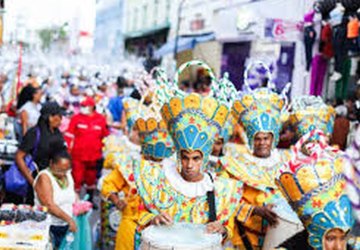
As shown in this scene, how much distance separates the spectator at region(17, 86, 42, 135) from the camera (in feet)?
30.6

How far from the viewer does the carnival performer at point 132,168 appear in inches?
205

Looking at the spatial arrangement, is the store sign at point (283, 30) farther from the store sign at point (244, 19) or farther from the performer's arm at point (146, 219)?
the performer's arm at point (146, 219)

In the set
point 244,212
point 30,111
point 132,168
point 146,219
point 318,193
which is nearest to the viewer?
point 318,193

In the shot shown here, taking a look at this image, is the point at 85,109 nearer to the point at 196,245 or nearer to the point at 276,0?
the point at 276,0

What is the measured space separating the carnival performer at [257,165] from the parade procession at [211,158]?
0.03 ft

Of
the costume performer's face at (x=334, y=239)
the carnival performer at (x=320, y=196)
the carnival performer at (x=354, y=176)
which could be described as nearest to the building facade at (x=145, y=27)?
the carnival performer at (x=320, y=196)

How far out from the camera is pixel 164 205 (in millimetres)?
4352

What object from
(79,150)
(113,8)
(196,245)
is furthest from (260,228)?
(113,8)

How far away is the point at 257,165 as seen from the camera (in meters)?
5.39

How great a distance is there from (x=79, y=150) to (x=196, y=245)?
5.98m

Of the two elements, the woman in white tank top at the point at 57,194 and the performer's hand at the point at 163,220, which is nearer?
the performer's hand at the point at 163,220

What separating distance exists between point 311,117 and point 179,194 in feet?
7.89

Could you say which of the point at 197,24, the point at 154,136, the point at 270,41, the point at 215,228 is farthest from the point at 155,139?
the point at 197,24

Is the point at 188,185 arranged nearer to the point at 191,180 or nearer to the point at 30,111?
the point at 191,180
